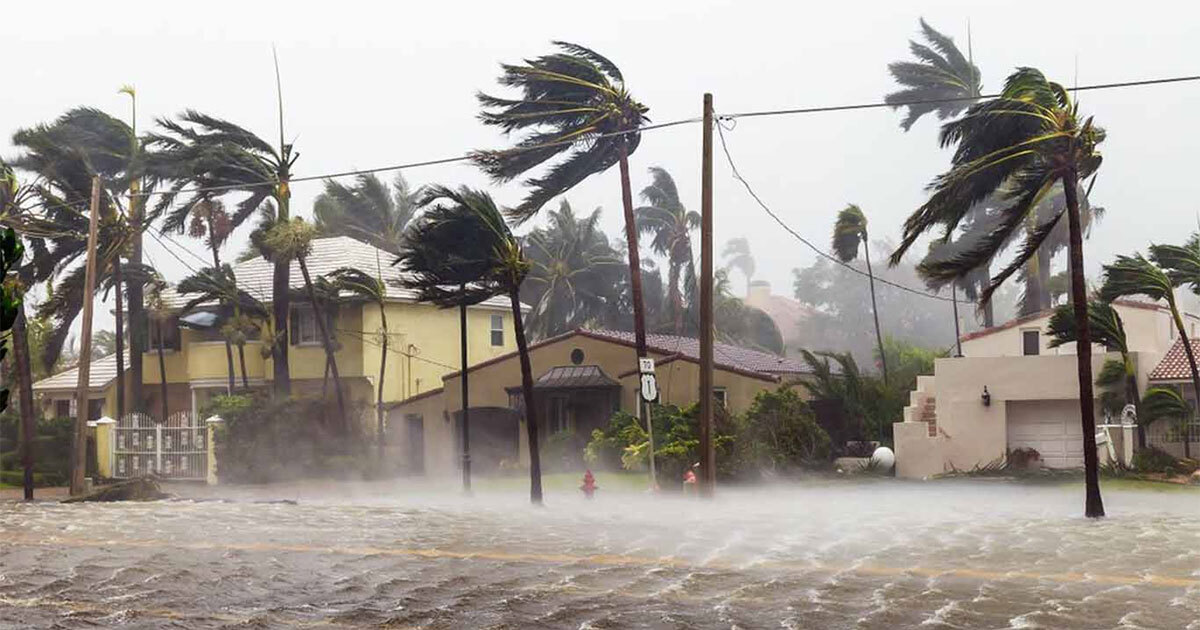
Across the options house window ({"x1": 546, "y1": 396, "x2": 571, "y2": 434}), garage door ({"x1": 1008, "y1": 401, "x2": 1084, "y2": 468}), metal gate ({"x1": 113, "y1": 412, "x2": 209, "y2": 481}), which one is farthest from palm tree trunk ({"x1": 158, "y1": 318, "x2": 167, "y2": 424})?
garage door ({"x1": 1008, "y1": 401, "x2": 1084, "y2": 468})

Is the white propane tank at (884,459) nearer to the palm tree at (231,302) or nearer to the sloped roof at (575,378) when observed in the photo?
the sloped roof at (575,378)

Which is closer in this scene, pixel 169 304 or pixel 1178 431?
pixel 1178 431

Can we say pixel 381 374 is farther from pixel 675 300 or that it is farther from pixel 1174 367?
pixel 675 300

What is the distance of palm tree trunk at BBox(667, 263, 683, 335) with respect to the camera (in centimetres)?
7556

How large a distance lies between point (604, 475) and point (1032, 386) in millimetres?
→ 11197

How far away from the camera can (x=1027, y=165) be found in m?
25.2

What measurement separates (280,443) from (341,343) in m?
6.81

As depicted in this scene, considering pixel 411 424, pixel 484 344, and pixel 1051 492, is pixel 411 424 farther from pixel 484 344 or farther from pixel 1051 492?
pixel 1051 492

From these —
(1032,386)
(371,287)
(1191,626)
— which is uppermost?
(371,287)

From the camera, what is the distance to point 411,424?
4912 cm

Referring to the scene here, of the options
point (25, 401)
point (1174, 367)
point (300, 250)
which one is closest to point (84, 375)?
point (25, 401)

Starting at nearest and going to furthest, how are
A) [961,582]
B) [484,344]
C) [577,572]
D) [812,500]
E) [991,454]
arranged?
1. [961,582]
2. [577,572]
3. [812,500]
4. [991,454]
5. [484,344]

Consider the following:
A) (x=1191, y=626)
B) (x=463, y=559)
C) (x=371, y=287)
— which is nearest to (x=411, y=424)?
(x=371, y=287)

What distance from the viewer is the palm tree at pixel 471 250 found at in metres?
28.4
